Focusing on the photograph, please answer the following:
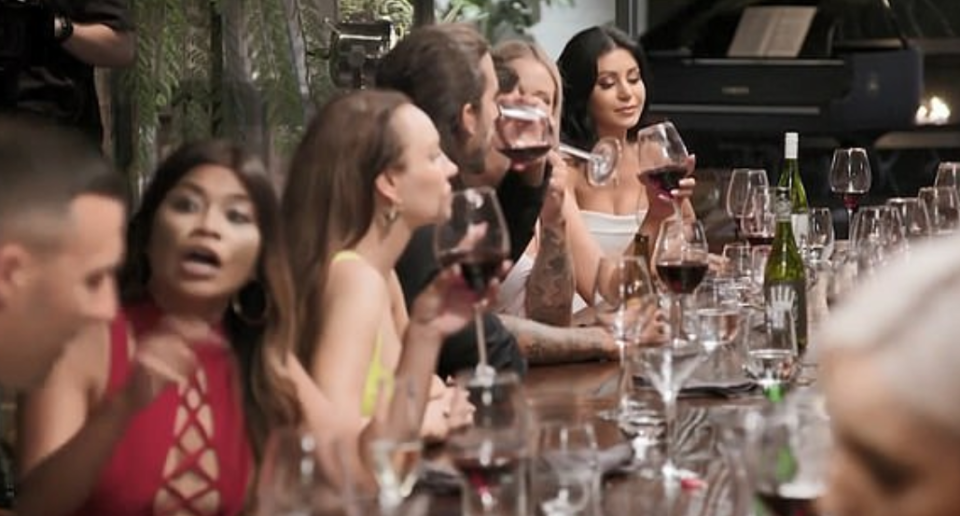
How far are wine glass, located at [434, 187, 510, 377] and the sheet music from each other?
5370 millimetres

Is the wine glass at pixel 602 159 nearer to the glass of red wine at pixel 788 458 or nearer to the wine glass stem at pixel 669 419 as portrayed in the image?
the wine glass stem at pixel 669 419

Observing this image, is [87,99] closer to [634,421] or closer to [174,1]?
[174,1]

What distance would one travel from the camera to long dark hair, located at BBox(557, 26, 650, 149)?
4.51m

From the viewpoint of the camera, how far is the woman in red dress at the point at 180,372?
1.82 m

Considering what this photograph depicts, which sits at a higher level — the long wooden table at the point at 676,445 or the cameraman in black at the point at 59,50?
the cameraman in black at the point at 59,50

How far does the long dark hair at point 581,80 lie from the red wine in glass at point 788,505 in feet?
9.78

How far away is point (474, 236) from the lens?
2.21 m

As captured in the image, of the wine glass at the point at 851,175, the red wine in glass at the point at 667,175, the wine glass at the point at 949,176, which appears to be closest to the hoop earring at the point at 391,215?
the red wine in glass at the point at 667,175

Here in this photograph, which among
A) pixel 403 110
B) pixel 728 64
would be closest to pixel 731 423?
pixel 403 110

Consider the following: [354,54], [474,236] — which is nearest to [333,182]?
[474,236]

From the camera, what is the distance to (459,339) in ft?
9.43

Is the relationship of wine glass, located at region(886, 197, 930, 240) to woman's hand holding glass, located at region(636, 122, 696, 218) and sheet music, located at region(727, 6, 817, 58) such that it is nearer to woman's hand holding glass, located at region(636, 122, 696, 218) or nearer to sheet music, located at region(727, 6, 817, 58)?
woman's hand holding glass, located at region(636, 122, 696, 218)

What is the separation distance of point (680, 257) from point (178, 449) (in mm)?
1535

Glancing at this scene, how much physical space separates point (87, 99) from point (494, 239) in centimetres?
156
